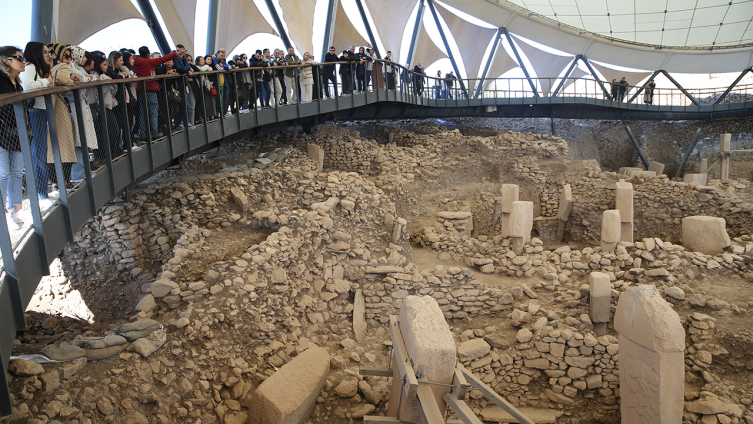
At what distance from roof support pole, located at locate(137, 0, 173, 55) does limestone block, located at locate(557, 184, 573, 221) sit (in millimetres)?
12222

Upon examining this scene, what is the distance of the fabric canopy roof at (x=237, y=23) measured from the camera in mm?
12898

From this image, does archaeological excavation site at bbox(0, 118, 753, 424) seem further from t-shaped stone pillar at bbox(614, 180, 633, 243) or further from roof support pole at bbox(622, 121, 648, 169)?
roof support pole at bbox(622, 121, 648, 169)

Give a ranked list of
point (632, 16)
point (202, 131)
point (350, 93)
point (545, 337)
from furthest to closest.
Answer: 1. point (632, 16)
2. point (350, 93)
3. point (202, 131)
4. point (545, 337)

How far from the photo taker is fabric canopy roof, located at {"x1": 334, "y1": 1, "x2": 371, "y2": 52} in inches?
714

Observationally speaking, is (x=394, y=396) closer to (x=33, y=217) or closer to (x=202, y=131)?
(x=33, y=217)

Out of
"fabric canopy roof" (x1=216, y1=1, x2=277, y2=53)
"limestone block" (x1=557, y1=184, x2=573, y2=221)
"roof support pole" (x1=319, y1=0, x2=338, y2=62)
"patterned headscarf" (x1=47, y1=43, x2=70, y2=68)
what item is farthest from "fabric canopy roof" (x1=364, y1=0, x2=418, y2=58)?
"patterned headscarf" (x1=47, y1=43, x2=70, y2=68)

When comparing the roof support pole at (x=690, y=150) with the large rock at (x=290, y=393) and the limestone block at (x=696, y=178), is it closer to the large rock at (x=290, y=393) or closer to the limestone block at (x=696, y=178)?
the limestone block at (x=696, y=178)

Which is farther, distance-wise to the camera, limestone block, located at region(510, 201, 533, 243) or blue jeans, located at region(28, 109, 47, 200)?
limestone block, located at region(510, 201, 533, 243)

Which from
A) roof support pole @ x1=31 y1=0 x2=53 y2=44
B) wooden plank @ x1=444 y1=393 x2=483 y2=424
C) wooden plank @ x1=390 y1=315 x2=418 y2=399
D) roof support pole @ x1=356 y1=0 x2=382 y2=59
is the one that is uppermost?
roof support pole @ x1=356 y1=0 x2=382 y2=59

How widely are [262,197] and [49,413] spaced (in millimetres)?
5306

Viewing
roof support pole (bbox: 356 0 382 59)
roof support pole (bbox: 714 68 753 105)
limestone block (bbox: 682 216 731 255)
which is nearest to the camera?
limestone block (bbox: 682 216 731 255)

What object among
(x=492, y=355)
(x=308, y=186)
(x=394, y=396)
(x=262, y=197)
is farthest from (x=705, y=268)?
(x=262, y=197)

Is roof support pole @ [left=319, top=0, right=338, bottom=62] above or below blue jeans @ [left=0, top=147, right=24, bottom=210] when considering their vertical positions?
above

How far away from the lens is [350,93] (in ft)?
40.9
